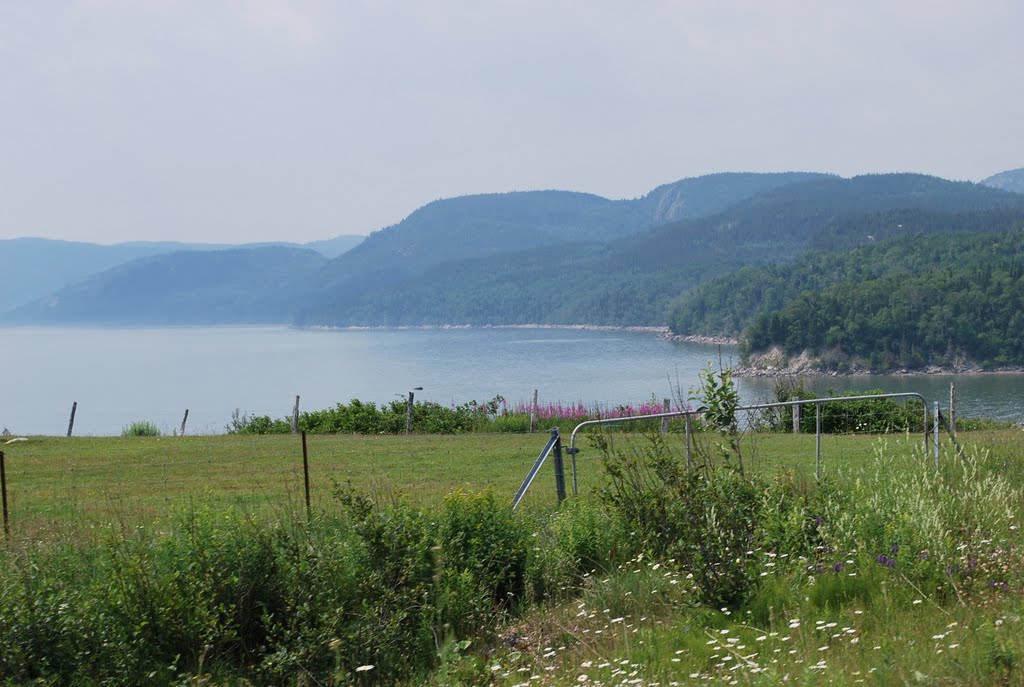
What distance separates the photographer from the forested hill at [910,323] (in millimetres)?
116688

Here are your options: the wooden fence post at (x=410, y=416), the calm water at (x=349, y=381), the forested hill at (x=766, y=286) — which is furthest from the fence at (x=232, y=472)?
the forested hill at (x=766, y=286)

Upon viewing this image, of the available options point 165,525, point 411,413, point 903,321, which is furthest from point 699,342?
point 165,525

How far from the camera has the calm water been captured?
247ft

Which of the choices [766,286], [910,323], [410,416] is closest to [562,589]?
[410,416]

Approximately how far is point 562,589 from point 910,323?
12299 centimetres

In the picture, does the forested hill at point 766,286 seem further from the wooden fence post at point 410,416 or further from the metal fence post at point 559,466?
the metal fence post at point 559,466

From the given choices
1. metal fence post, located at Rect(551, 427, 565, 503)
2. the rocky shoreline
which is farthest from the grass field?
the rocky shoreline

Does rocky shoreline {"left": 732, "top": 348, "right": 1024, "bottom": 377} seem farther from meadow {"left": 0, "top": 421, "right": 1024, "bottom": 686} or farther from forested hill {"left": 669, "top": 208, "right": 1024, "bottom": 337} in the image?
meadow {"left": 0, "top": 421, "right": 1024, "bottom": 686}

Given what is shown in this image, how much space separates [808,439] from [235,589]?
15197 mm

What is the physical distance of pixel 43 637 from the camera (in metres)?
6.64

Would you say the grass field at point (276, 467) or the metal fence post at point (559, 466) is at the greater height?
the metal fence post at point (559, 466)

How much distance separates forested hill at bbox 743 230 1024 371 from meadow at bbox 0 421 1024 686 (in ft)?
382

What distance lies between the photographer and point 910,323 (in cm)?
12069

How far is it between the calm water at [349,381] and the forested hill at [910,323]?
375 inches
